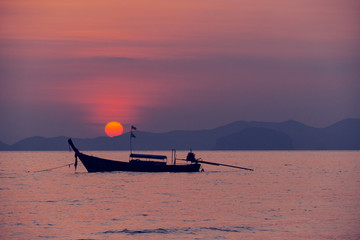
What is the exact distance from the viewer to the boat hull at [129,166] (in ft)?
320

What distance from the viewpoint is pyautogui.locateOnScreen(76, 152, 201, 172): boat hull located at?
97.6 meters

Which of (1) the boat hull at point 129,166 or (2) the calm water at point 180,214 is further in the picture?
(1) the boat hull at point 129,166

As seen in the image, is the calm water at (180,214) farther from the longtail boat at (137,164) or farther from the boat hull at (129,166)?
the boat hull at (129,166)

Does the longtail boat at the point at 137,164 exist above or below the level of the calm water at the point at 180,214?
above

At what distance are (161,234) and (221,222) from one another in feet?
23.2

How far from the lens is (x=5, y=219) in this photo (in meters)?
45.7

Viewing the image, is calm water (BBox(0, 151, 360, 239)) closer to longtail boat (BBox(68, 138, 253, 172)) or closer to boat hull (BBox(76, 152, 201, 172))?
longtail boat (BBox(68, 138, 253, 172))

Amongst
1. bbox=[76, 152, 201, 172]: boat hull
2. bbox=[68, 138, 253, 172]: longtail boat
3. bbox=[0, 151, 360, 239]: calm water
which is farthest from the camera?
bbox=[76, 152, 201, 172]: boat hull

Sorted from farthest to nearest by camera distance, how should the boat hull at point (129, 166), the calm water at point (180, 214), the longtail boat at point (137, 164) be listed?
the boat hull at point (129, 166), the longtail boat at point (137, 164), the calm water at point (180, 214)

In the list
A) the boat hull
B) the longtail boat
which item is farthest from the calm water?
the boat hull

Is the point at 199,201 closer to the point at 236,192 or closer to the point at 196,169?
the point at 236,192

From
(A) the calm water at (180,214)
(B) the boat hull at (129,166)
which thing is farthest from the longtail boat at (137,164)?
(A) the calm water at (180,214)

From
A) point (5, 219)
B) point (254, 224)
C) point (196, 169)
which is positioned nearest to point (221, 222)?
point (254, 224)

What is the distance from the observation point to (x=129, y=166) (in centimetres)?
9838
